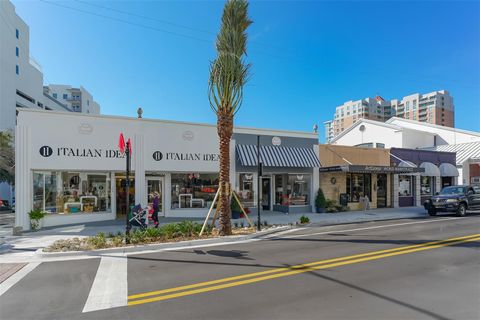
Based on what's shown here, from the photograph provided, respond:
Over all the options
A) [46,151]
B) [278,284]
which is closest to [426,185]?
[278,284]

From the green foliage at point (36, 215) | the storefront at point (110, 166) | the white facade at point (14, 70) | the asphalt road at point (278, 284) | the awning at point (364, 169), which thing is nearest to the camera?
the asphalt road at point (278, 284)

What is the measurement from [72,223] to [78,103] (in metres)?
88.4

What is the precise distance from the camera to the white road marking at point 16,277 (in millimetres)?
6066

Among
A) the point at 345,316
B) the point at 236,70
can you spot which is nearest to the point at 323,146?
the point at 236,70

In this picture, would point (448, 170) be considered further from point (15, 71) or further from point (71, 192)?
point (15, 71)

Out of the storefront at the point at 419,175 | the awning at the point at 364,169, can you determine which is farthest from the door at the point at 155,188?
the storefront at the point at 419,175

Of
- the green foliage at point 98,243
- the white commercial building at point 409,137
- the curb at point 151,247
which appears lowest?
the curb at point 151,247

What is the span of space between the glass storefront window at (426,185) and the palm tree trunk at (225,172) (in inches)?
798

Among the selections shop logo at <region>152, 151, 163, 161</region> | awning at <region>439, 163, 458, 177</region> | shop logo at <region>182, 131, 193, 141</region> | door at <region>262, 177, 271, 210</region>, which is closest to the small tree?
shop logo at <region>152, 151, 163, 161</region>

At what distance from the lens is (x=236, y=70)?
1209cm

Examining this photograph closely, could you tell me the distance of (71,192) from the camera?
589 inches

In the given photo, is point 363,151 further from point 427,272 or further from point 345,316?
point 345,316

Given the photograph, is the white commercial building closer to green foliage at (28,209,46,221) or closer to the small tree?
green foliage at (28,209,46,221)

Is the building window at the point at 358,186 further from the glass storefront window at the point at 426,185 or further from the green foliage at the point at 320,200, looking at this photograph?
the glass storefront window at the point at 426,185
